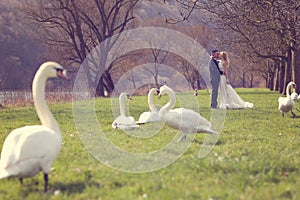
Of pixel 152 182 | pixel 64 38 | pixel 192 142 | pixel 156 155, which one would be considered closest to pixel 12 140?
pixel 152 182

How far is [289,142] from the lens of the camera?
8.97m

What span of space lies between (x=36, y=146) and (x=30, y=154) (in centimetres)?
15

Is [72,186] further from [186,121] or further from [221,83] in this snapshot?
[221,83]

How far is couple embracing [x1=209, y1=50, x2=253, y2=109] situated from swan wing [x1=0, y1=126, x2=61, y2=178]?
1371 cm

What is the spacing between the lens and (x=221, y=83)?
1967cm

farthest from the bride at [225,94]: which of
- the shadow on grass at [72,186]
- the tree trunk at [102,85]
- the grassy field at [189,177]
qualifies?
the tree trunk at [102,85]

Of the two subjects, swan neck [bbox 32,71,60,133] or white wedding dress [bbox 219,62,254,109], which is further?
white wedding dress [bbox 219,62,254,109]

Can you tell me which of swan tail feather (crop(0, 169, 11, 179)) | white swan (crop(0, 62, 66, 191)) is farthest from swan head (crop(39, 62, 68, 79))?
swan tail feather (crop(0, 169, 11, 179))

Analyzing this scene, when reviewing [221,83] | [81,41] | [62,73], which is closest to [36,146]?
[62,73]

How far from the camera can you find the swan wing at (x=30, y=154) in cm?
529

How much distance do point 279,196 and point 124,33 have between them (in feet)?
141

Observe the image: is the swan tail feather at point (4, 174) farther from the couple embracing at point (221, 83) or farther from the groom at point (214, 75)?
the groom at point (214, 75)

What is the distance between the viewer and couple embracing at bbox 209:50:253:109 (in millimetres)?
18531

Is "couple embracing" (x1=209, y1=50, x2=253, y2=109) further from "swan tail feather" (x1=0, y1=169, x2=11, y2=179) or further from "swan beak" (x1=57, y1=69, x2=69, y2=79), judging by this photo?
"swan tail feather" (x1=0, y1=169, x2=11, y2=179)
